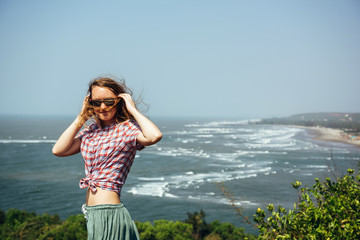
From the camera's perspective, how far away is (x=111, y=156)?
1.65 metres

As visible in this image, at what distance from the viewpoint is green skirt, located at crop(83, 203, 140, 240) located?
159cm

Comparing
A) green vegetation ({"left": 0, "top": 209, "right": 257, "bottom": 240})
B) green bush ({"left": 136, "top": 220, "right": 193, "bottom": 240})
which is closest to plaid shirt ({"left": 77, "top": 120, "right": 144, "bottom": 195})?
green vegetation ({"left": 0, "top": 209, "right": 257, "bottom": 240})

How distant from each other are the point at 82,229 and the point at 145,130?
14.9 m

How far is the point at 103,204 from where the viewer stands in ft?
5.32

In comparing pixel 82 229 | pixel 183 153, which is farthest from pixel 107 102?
pixel 183 153

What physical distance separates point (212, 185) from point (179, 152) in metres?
23.0

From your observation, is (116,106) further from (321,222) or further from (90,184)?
(321,222)

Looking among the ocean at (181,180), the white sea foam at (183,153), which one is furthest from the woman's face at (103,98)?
the white sea foam at (183,153)

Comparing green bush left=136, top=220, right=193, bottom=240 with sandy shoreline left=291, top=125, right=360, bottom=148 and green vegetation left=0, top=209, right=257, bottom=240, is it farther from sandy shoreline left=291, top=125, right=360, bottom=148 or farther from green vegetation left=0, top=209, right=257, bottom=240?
sandy shoreline left=291, top=125, right=360, bottom=148

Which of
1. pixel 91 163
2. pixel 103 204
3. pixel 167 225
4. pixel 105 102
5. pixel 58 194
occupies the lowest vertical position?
pixel 58 194

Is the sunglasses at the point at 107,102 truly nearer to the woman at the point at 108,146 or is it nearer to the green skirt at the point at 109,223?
the woman at the point at 108,146

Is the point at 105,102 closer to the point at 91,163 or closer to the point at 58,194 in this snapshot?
the point at 91,163

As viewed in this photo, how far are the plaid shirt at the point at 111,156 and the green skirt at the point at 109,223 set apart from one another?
9cm

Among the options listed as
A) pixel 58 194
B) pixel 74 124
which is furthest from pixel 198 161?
pixel 74 124
